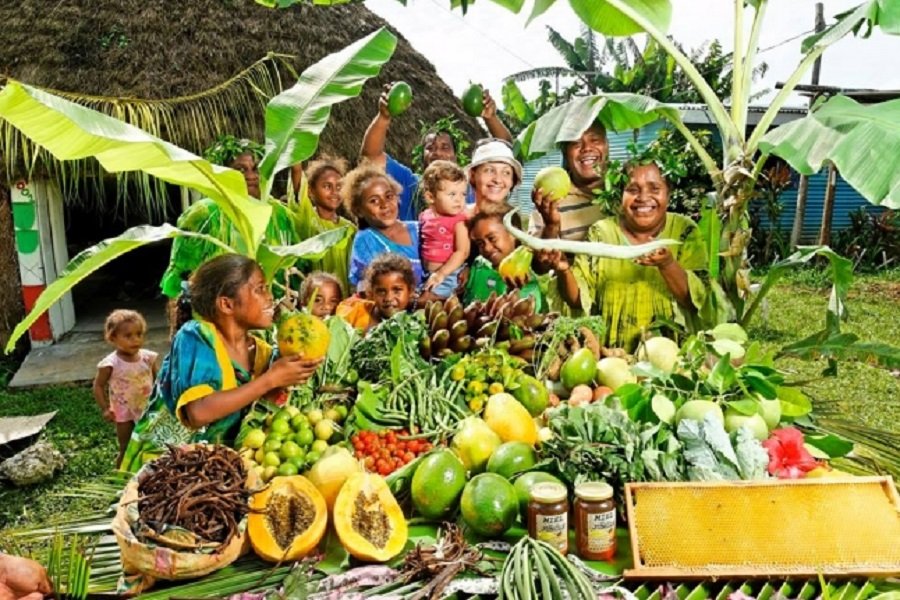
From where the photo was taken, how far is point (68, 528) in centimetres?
234

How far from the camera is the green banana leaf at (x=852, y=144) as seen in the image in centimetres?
261

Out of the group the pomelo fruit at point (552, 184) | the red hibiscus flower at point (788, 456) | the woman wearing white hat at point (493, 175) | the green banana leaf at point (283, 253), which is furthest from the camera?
the woman wearing white hat at point (493, 175)

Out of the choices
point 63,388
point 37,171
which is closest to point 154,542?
point 63,388

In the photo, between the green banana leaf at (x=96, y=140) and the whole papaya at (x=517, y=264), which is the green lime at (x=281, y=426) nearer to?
the green banana leaf at (x=96, y=140)

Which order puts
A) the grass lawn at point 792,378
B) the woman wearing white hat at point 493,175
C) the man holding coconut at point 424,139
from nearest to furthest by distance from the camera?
the woman wearing white hat at point 493,175 < the grass lawn at point 792,378 < the man holding coconut at point 424,139

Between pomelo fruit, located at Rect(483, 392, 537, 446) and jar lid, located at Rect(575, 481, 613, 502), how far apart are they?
46 centimetres

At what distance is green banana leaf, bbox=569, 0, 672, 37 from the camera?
3629 millimetres

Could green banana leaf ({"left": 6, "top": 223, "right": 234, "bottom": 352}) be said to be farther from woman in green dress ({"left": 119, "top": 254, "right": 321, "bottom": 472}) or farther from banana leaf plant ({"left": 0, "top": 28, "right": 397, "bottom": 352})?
woman in green dress ({"left": 119, "top": 254, "right": 321, "bottom": 472})

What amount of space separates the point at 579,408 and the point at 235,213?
1.38 metres

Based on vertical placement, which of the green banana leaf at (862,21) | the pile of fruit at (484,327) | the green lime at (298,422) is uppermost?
the green banana leaf at (862,21)

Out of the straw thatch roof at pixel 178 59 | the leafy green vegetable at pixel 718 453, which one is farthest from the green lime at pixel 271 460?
the straw thatch roof at pixel 178 59

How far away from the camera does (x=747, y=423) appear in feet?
7.59

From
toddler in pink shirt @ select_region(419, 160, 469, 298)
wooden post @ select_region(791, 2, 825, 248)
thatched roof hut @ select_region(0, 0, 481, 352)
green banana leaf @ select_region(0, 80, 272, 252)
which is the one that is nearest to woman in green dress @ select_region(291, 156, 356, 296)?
toddler in pink shirt @ select_region(419, 160, 469, 298)

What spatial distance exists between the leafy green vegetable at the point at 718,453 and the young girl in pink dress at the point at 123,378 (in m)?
3.34
